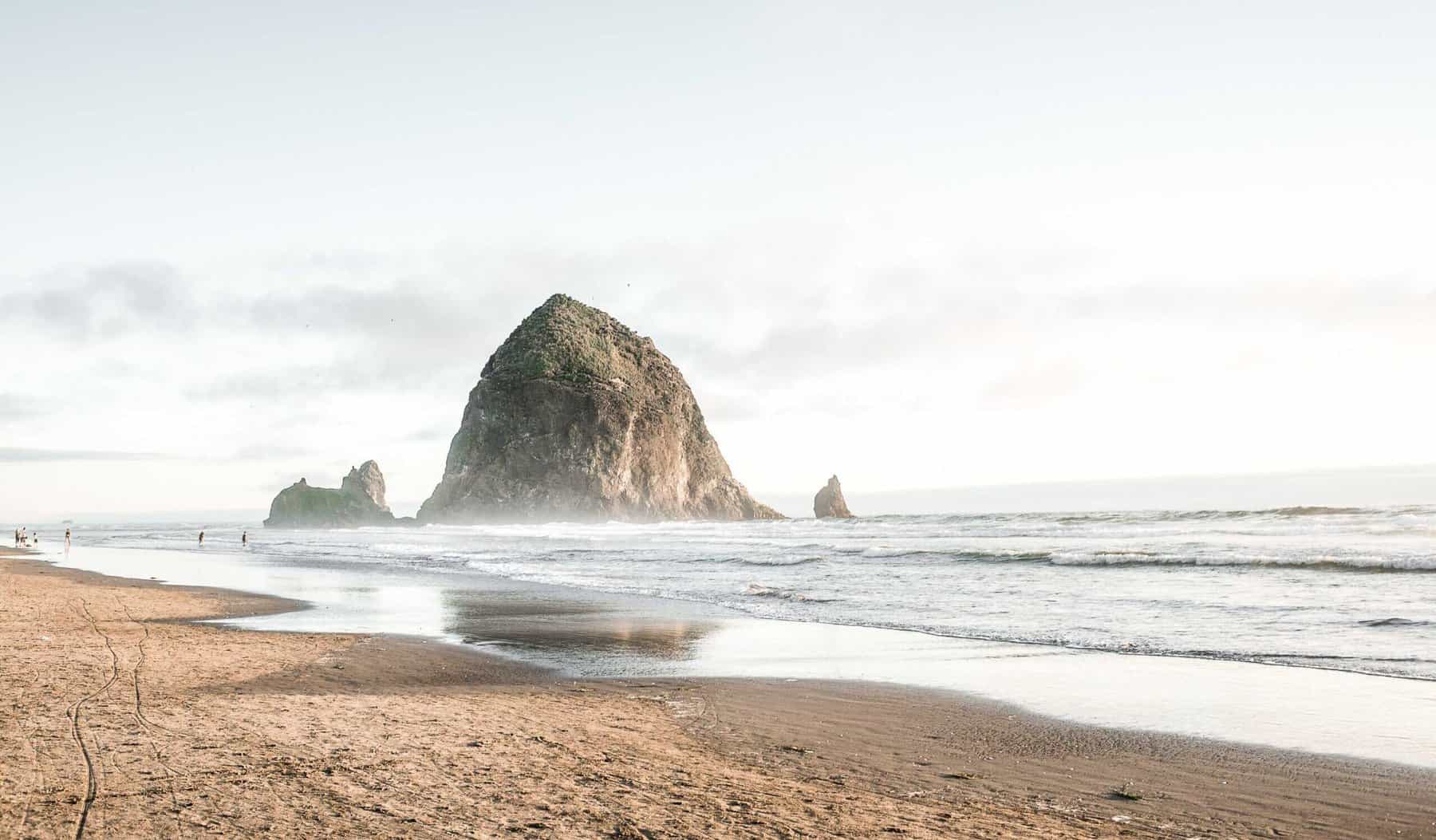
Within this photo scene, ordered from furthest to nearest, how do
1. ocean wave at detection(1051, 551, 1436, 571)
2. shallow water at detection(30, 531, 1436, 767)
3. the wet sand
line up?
ocean wave at detection(1051, 551, 1436, 571) → shallow water at detection(30, 531, 1436, 767) → the wet sand

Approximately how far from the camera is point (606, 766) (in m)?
6.84

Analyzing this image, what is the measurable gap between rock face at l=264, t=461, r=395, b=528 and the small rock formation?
2390 inches

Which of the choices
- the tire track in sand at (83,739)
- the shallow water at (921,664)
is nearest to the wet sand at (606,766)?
the tire track in sand at (83,739)

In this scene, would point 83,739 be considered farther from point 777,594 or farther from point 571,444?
point 571,444

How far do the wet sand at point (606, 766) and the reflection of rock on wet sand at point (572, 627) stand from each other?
3.18 metres

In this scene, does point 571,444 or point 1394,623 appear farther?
point 571,444

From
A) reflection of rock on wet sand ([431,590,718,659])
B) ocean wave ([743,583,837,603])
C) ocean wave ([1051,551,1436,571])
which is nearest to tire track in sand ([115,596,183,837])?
reflection of rock on wet sand ([431,590,718,659])

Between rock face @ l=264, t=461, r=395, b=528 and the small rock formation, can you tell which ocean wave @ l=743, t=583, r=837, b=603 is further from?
rock face @ l=264, t=461, r=395, b=528

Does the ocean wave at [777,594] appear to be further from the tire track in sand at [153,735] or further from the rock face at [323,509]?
the rock face at [323,509]

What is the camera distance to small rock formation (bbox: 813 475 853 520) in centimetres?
11762

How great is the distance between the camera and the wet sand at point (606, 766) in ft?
18.1

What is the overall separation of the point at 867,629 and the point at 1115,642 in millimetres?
4080

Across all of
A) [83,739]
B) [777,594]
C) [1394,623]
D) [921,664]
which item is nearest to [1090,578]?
[777,594]

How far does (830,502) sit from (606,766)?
371 feet
